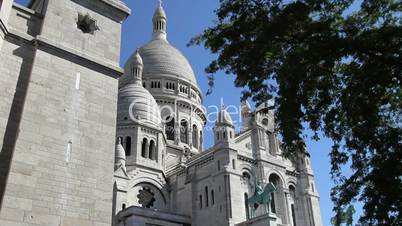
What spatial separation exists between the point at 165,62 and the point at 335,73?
4634cm

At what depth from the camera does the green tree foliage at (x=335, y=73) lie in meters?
10.4

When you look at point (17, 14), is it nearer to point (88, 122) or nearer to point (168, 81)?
point (88, 122)

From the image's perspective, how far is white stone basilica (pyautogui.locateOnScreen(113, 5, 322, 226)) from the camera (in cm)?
3294

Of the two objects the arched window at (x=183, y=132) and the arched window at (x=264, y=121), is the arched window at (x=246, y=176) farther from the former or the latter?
the arched window at (x=183, y=132)

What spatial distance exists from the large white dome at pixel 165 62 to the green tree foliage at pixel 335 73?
141 ft

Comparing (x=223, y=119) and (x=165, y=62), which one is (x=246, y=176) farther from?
(x=165, y=62)

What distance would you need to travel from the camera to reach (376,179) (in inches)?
421

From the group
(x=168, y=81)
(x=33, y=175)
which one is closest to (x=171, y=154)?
(x=168, y=81)

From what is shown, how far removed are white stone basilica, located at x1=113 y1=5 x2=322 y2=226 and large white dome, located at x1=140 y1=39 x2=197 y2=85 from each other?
919 cm

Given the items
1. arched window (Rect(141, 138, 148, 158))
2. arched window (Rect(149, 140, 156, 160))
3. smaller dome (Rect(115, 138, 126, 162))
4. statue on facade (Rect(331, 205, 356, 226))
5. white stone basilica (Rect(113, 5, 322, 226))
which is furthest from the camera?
arched window (Rect(149, 140, 156, 160))

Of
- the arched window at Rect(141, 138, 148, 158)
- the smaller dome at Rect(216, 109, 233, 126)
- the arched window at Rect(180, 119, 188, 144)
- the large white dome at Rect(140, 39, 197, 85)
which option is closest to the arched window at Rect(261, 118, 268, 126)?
the smaller dome at Rect(216, 109, 233, 126)

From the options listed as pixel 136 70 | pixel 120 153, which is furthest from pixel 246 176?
pixel 136 70

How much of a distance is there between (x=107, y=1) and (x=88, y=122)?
517 centimetres

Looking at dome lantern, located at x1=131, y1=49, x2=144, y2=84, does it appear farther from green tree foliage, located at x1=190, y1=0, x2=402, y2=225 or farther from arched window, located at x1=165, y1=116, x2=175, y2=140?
green tree foliage, located at x1=190, y1=0, x2=402, y2=225
